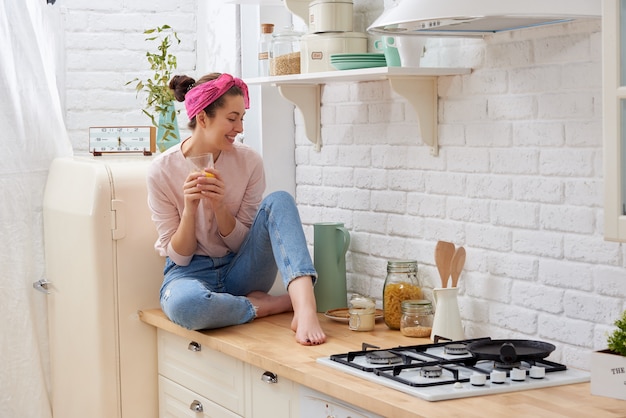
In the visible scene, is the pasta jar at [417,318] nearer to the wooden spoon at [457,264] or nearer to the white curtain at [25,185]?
the wooden spoon at [457,264]

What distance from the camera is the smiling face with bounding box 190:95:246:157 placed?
3.41 metres

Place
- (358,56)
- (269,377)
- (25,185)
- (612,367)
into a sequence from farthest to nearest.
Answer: (25,185)
(358,56)
(269,377)
(612,367)

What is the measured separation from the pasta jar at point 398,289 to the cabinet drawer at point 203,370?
0.52 m

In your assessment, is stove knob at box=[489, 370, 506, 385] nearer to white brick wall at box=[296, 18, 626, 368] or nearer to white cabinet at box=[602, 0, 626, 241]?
white brick wall at box=[296, 18, 626, 368]

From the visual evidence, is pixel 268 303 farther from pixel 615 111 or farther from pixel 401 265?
pixel 615 111

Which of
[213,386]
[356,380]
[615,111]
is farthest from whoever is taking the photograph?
[213,386]

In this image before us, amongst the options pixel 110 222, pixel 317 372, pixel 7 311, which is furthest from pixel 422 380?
pixel 7 311

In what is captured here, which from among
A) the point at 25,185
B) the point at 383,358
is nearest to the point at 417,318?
the point at 383,358

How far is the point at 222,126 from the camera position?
3410mm

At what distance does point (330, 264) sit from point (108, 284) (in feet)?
2.76

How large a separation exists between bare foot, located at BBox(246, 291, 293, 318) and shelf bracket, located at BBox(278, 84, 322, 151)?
65 cm

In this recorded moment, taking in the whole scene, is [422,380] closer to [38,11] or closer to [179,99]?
[179,99]

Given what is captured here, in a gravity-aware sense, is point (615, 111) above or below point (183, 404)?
above

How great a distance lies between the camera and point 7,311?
3857 mm
